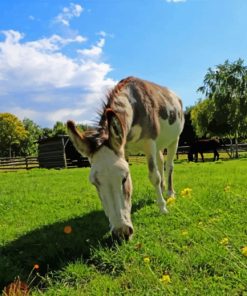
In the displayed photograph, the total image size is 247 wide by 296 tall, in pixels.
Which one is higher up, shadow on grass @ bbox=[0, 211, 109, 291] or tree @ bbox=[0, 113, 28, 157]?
tree @ bbox=[0, 113, 28, 157]

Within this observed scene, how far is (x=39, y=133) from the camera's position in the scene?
96.4 metres

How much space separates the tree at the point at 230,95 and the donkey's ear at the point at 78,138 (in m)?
32.0

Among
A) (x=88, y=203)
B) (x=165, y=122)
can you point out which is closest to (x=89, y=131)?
(x=165, y=122)

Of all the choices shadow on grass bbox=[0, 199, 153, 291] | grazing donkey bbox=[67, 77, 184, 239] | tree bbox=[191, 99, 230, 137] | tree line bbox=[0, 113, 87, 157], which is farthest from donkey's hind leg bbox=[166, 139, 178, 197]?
tree line bbox=[0, 113, 87, 157]

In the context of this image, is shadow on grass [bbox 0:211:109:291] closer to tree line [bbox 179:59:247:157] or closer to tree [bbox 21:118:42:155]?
tree line [bbox 179:59:247:157]

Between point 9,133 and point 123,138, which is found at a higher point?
point 9,133

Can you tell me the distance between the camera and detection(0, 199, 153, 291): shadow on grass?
12.5 feet

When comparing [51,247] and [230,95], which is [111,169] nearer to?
[51,247]

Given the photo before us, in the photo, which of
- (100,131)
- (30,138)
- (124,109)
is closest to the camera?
(100,131)

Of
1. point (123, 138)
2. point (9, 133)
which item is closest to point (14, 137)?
point (9, 133)

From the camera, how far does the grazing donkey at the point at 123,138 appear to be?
12.7 feet

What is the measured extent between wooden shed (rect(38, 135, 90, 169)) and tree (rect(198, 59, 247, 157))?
14.1 meters

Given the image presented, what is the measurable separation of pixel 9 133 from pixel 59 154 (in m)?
54.9

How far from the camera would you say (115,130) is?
4051mm
